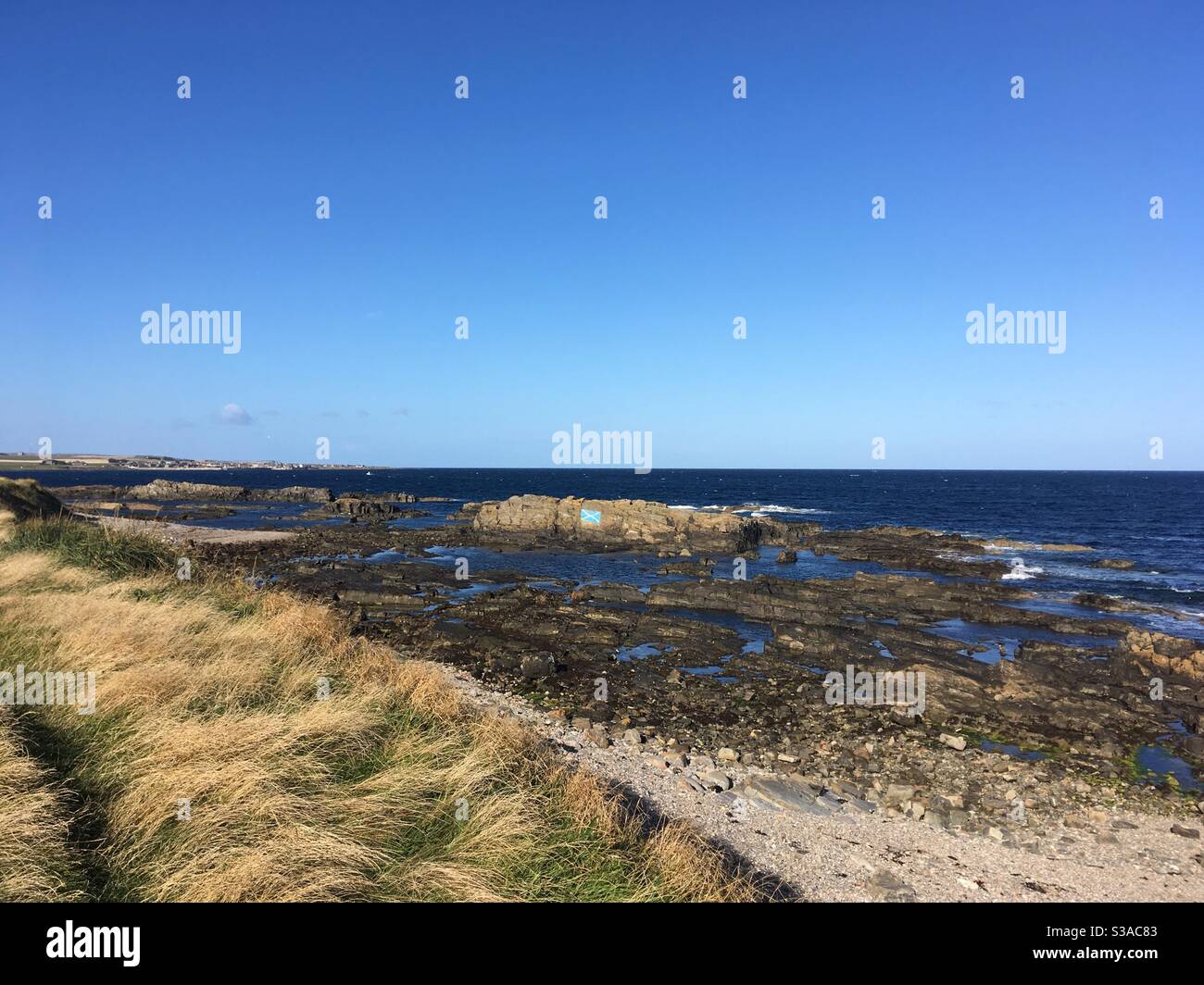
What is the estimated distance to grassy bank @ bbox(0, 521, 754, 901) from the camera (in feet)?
17.0

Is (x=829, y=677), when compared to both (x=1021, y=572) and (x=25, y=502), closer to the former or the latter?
(x=1021, y=572)

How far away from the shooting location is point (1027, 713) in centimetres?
1627

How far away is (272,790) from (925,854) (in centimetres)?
939

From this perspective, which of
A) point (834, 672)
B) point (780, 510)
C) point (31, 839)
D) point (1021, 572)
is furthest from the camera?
point (780, 510)

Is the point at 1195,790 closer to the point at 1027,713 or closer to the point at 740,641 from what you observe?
Result: the point at 1027,713

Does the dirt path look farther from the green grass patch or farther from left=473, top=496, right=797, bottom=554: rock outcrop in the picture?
left=473, top=496, right=797, bottom=554: rock outcrop

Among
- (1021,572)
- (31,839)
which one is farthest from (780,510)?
(31,839)

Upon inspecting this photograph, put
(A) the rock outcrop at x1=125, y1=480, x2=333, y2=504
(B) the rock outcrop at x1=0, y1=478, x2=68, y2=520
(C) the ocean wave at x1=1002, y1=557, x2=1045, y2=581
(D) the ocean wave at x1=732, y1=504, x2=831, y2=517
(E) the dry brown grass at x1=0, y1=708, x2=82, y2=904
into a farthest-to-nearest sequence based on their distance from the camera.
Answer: (A) the rock outcrop at x1=125, y1=480, x2=333, y2=504 < (D) the ocean wave at x1=732, y1=504, x2=831, y2=517 < (C) the ocean wave at x1=1002, y1=557, x2=1045, y2=581 < (B) the rock outcrop at x1=0, y1=478, x2=68, y2=520 < (E) the dry brown grass at x1=0, y1=708, x2=82, y2=904

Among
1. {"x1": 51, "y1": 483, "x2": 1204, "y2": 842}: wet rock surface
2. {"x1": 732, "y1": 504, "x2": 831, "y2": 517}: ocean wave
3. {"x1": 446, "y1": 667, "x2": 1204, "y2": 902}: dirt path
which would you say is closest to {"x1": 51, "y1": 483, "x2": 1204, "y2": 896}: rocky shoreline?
{"x1": 51, "y1": 483, "x2": 1204, "y2": 842}: wet rock surface

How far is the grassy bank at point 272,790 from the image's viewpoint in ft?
17.0

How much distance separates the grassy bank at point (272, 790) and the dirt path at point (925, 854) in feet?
5.41

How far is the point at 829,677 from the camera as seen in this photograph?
61.9 feet

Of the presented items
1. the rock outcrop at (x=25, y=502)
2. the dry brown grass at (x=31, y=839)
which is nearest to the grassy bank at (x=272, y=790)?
the dry brown grass at (x=31, y=839)

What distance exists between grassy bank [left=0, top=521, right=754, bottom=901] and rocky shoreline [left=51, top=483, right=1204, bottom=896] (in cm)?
476
